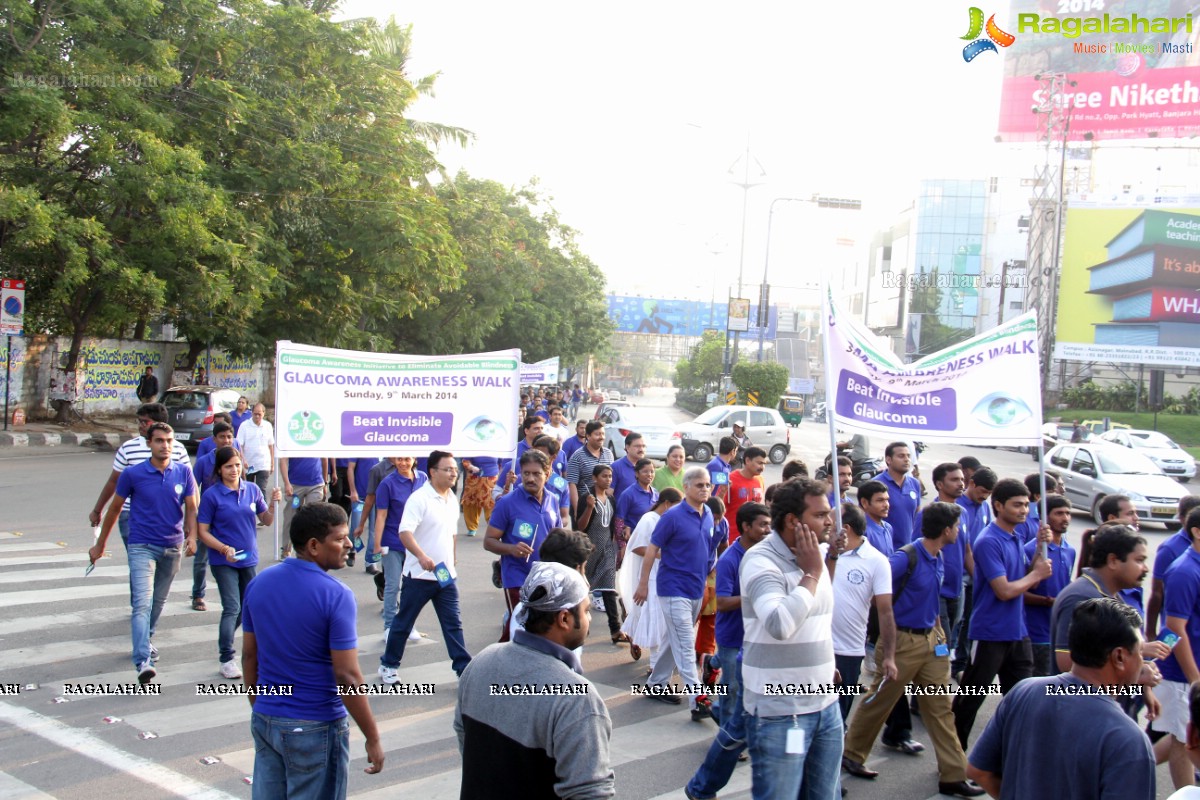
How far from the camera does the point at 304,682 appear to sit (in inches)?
150

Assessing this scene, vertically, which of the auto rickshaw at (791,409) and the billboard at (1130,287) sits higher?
the billboard at (1130,287)

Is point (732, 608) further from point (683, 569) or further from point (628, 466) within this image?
point (628, 466)

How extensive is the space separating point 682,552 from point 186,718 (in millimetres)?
3264

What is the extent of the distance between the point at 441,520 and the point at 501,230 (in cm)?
3183

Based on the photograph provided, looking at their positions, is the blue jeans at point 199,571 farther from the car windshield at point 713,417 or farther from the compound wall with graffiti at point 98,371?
the car windshield at point 713,417

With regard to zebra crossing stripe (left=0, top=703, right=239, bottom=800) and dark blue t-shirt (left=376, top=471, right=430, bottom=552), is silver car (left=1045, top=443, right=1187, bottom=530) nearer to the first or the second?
dark blue t-shirt (left=376, top=471, right=430, bottom=552)

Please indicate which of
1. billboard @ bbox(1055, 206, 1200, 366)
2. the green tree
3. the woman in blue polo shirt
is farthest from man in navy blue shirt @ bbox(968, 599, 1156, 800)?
billboard @ bbox(1055, 206, 1200, 366)

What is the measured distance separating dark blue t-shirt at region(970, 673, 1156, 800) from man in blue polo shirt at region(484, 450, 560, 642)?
3.92 m

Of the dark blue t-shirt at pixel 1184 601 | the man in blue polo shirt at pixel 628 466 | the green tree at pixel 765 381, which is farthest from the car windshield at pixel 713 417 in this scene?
the dark blue t-shirt at pixel 1184 601

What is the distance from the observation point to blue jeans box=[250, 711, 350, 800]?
3.78 meters

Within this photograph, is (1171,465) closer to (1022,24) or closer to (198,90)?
(198,90)

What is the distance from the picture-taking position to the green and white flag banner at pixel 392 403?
764 centimetres

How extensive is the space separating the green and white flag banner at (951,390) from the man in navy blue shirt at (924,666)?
2.90 ft

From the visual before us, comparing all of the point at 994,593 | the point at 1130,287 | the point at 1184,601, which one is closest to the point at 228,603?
the point at 994,593
